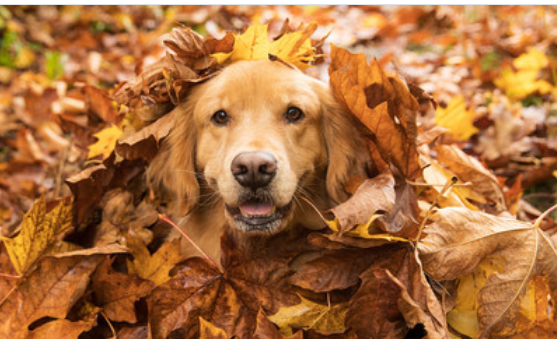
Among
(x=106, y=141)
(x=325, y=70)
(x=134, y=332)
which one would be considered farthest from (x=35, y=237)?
(x=325, y=70)

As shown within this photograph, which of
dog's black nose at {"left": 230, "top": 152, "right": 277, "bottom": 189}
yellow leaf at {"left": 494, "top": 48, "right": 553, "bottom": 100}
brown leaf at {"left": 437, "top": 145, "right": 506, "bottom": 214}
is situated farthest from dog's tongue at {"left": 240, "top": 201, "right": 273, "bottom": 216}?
yellow leaf at {"left": 494, "top": 48, "right": 553, "bottom": 100}

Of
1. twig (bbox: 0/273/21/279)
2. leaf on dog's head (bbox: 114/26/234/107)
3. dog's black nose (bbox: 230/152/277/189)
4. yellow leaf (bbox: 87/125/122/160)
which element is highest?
leaf on dog's head (bbox: 114/26/234/107)

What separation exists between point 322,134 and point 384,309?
929 millimetres

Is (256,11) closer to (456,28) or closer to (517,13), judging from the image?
(456,28)

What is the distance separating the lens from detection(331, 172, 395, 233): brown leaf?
170 centimetres

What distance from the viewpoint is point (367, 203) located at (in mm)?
1769

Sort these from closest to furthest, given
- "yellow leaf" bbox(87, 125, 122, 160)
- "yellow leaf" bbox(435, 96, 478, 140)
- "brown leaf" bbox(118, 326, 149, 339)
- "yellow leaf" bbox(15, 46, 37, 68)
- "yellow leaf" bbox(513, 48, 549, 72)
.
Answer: "brown leaf" bbox(118, 326, 149, 339), "yellow leaf" bbox(87, 125, 122, 160), "yellow leaf" bbox(435, 96, 478, 140), "yellow leaf" bbox(513, 48, 549, 72), "yellow leaf" bbox(15, 46, 37, 68)

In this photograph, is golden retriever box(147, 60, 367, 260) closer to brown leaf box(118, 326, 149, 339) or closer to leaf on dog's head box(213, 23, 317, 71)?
leaf on dog's head box(213, 23, 317, 71)

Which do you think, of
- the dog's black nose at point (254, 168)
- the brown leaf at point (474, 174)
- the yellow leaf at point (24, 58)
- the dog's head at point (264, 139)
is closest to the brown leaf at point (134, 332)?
the dog's head at point (264, 139)

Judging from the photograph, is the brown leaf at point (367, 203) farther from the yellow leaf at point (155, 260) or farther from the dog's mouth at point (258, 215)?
the yellow leaf at point (155, 260)

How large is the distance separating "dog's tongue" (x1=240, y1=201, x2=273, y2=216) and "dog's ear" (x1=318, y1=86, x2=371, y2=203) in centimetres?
38

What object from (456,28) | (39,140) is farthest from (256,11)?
(39,140)

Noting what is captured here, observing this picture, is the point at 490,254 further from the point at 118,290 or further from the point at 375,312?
the point at 118,290

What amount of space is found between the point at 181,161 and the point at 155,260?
1.80ft
